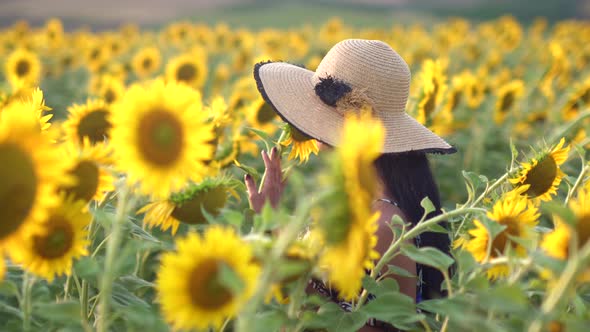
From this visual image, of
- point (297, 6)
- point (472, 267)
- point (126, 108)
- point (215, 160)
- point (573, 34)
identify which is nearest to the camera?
point (126, 108)

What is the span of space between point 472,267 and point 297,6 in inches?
817

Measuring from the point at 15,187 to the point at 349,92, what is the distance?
1022 mm

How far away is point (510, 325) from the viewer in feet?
3.67

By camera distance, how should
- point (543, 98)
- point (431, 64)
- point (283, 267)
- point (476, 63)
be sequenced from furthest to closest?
point (476, 63)
point (543, 98)
point (431, 64)
point (283, 267)

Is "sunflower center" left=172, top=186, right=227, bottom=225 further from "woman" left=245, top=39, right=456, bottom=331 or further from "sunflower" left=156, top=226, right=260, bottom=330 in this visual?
"sunflower" left=156, top=226, right=260, bottom=330

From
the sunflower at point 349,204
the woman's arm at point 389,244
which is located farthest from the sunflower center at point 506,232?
the sunflower at point 349,204

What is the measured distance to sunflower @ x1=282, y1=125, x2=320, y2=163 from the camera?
68.7 inches

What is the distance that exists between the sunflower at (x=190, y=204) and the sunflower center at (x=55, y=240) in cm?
22

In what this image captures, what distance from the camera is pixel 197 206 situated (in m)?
1.37

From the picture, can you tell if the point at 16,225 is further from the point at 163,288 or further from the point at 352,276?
the point at 352,276

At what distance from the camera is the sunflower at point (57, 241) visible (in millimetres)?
1094

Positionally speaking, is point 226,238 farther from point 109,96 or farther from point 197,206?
point 109,96

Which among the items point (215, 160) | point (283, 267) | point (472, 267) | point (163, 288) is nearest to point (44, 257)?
point (163, 288)

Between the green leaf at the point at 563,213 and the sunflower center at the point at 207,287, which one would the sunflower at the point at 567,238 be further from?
the sunflower center at the point at 207,287
